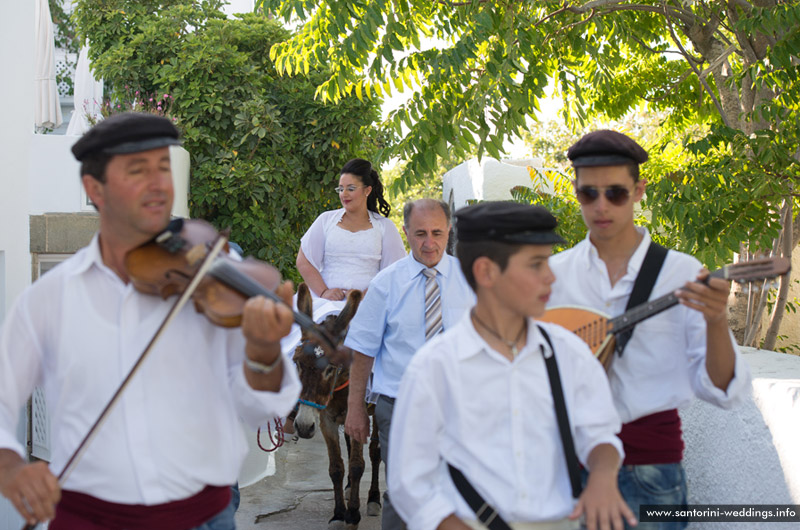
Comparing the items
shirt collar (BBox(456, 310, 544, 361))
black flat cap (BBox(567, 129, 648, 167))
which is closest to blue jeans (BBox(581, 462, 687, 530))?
shirt collar (BBox(456, 310, 544, 361))

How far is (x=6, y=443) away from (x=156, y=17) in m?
11.6

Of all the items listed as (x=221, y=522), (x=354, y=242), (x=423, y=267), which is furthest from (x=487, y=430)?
(x=354, y=242)

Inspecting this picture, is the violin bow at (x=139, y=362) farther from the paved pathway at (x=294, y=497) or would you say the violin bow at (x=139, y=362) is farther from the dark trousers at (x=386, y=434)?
the paved pathway at (x=294, y=497)

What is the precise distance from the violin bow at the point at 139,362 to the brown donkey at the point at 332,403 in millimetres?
3658

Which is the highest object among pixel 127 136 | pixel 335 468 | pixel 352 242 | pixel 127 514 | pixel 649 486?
pixel 127 136

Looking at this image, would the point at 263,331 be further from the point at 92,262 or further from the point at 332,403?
the point at 332,403

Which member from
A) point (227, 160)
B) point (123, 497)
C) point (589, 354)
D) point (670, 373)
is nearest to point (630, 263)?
point (670, 373)

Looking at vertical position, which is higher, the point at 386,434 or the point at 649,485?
the point at 649,485

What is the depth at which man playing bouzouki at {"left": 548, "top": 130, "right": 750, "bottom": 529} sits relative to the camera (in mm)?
3195

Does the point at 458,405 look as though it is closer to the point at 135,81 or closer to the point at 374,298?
the point at 374,298

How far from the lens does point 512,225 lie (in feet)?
8.90

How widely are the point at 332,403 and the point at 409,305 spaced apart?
215cm

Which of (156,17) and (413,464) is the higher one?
(156,17)

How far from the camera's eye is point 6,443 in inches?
98.9
